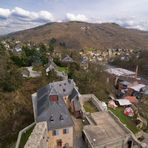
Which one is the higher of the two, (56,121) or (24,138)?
(56,121)

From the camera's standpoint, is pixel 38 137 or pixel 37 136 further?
pixel 37 136

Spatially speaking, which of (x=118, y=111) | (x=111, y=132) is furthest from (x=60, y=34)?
(x=111, y=132)

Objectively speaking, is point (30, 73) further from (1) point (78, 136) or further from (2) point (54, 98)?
(1) point (78, 136)

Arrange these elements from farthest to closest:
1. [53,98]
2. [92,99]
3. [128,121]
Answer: [92,99]
[128,121]
[53,98]

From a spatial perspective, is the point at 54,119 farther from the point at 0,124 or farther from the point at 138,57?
the point at 138,57

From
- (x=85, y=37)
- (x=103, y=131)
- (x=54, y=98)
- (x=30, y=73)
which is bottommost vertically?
(x=85, y=37)

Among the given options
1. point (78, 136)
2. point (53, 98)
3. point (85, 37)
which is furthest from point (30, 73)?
point (85, 37)

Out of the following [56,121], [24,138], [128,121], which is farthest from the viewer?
[128,121]
